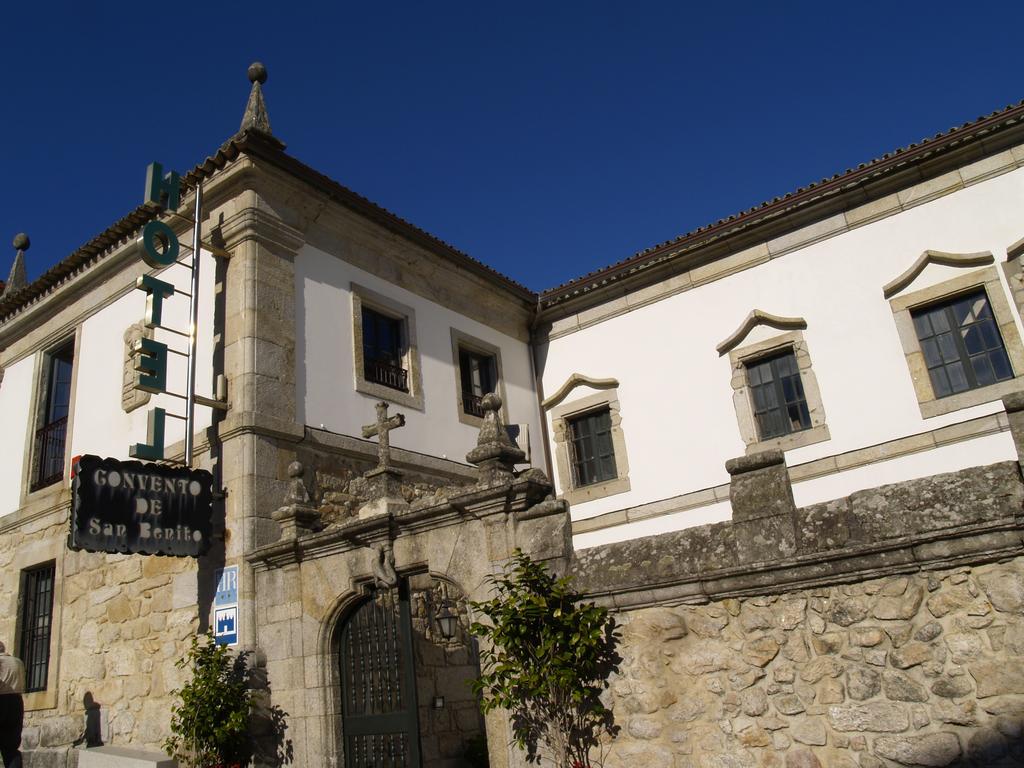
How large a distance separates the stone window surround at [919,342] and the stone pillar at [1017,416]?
5.71 metres

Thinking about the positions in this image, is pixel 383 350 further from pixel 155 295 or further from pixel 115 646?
pixel 115 646

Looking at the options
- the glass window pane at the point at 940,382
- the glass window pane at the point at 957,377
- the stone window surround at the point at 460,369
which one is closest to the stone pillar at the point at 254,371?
the stone window surround at the point at 460,369

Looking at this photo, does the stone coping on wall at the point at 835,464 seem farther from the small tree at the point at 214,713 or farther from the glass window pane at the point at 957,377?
the small tree at the point at 214,713

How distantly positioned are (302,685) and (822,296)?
7722mm

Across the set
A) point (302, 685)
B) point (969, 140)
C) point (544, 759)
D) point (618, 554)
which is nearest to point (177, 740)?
point (302, 685)

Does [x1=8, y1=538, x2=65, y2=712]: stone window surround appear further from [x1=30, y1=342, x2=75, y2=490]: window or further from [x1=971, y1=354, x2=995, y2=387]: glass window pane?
[x1=971, y1=354, x2=995, y2=387]: glass window pane

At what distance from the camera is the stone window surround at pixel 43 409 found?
1027cm

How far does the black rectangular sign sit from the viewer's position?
6871mm

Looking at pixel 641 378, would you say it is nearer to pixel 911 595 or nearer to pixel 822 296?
pixel 822 296

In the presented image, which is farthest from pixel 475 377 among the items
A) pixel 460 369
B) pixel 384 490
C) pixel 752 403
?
pixel 384 490

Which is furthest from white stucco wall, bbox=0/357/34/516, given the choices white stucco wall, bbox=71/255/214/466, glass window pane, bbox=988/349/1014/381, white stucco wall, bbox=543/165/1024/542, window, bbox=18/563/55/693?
glass window pane, bbox=988/349/1014/381

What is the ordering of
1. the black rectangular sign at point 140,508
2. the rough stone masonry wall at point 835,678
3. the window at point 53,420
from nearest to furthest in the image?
the rough stone masonry wall at point 835,678 < the black rectangular sign at point 140,508 < the window at point 53,420

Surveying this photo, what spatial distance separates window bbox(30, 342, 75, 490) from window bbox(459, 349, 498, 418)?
17.0 ft

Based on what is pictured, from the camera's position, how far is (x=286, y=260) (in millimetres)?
9125
